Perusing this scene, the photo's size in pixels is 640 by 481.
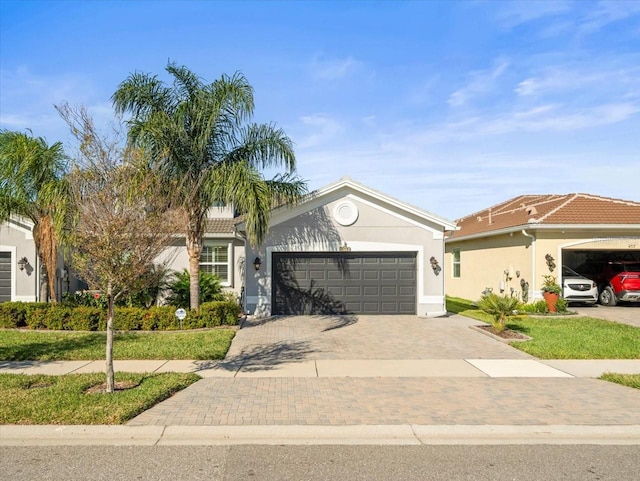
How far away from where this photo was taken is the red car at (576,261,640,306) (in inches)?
771

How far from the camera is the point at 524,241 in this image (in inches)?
759

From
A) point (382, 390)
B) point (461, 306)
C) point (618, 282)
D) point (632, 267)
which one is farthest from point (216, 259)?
point (632, 267)

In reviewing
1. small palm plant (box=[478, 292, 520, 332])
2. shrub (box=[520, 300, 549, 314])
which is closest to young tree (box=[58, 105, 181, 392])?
small palm plant (box=[478, 292, 520, 332])

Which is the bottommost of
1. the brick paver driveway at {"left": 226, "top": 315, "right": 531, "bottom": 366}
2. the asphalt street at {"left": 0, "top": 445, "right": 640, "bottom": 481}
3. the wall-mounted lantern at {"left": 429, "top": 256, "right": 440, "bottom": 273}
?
the asphalt street at {"left": 0, "top": 445, "right": 640, "bottom": 481}

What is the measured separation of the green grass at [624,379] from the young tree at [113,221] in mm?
7805

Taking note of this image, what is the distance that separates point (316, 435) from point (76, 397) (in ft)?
11.7

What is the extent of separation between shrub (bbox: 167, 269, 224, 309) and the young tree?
8.89m

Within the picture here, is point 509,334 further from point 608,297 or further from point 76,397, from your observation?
point 608,297

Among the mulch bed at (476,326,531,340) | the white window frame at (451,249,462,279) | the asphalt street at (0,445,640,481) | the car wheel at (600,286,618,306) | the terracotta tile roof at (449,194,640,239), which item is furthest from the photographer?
the white window frame at (451,249,462,279)

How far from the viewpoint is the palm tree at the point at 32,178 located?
14.3 m

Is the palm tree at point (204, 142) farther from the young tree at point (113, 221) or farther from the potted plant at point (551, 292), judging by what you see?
the potted plant at point (551, 292)

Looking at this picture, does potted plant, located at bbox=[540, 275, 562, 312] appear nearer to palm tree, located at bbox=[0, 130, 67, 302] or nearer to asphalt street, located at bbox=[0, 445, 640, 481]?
asphalt street, located at bbox=[0, 445, 640, 481]

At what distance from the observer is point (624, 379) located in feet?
28.1

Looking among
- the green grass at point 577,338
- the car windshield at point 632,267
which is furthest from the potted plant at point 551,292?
the car windshield at point 632,267
